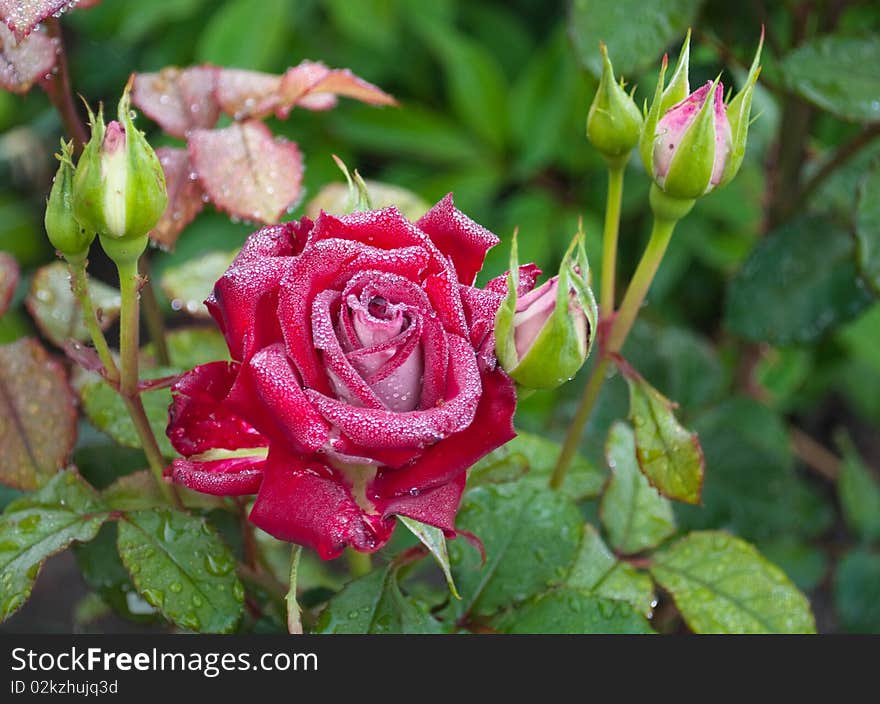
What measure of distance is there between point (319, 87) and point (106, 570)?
327 millimetres

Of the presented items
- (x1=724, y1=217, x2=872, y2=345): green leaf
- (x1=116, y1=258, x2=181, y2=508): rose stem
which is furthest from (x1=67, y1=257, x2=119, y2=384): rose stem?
(x1=724, y1=217, x2=872, y2=345): green leaf

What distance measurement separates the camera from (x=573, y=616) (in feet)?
1.83

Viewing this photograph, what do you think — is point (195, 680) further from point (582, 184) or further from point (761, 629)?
point (582, 184)

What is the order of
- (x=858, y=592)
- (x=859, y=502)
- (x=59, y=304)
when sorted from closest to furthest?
(x=59, y=304), (x=858, y=592), (x=859, y=502)

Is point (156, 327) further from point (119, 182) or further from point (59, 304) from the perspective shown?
point (119, 182)

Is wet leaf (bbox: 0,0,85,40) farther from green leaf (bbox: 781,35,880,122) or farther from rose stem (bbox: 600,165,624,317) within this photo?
green leaf (bbox: 781,35,880,122)

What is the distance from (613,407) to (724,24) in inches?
14.5

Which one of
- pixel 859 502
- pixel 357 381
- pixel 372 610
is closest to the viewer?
pixel 357 381

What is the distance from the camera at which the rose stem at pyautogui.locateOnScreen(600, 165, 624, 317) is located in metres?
0.54

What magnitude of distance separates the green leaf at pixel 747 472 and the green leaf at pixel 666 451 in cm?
38

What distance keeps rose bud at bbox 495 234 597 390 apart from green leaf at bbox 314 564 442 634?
0.15 metres

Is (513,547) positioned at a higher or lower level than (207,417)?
lower

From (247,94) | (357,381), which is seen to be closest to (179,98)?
(247,94)

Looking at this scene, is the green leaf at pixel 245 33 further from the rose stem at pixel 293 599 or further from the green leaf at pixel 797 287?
the rose stem at pixel 293 599
